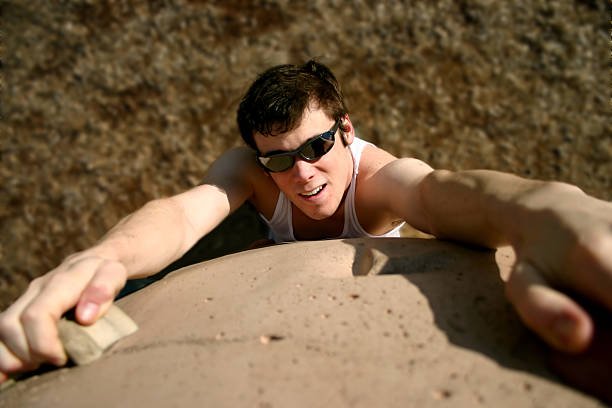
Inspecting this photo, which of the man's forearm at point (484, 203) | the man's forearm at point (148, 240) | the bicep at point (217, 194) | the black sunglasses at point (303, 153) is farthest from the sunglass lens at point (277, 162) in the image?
the man's forearm at point (484, 203)

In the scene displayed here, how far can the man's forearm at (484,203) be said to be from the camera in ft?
3.03

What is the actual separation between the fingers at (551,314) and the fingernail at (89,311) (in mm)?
865

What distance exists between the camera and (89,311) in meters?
0.99

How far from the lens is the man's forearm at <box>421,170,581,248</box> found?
92 centimetres

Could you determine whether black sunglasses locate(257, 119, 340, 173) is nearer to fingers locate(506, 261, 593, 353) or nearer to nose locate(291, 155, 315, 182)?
nose locate(291, 155, 315, 182)

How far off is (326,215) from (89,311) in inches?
36.5

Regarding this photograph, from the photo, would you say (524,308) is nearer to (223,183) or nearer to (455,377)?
(455,377)

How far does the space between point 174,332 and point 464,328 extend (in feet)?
1.96

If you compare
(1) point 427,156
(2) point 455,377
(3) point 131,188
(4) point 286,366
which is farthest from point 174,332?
(1) point 427,156

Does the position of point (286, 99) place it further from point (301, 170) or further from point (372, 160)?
point (372, 160)

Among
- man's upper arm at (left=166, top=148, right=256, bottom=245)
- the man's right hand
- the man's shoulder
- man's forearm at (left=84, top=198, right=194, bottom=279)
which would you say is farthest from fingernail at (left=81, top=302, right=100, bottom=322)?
the man's shoulder

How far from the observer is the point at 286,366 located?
82cm

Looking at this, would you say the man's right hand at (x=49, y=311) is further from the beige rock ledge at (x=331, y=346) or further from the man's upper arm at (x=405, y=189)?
the man's upper arm at (x=405, y=189)

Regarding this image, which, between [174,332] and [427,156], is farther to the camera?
[427,156]
